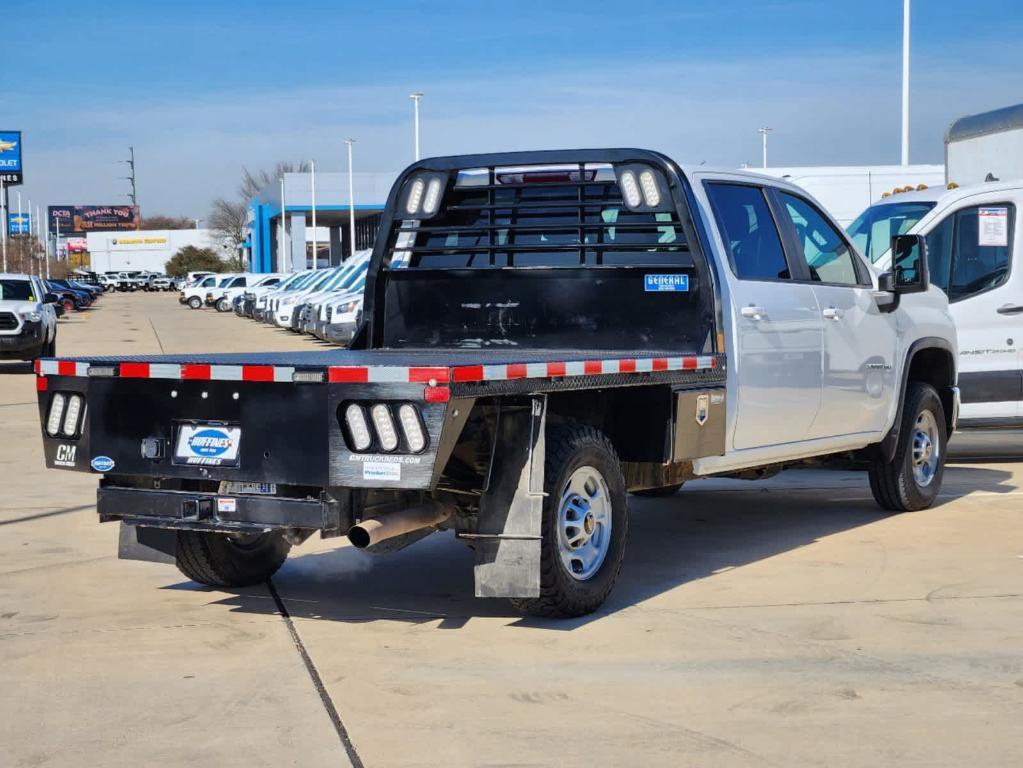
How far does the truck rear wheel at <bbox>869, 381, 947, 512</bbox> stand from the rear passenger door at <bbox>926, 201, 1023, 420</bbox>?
6.16ft

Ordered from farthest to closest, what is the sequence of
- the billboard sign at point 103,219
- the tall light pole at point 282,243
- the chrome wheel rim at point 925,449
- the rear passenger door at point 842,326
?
1. the billboard sign at point 103,219
2. the tall light pole at point 282,243
3. the chrome wheel rim at point 925,449
4. the rear passenger door at point 842,326

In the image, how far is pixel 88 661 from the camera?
6.07 metres

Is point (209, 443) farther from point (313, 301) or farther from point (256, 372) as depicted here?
point (313, 301)

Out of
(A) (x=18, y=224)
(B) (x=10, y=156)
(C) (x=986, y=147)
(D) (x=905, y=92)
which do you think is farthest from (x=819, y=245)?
(A) (x=18, y=224)

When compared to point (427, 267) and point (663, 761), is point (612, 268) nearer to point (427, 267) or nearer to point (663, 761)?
point (427, 267)

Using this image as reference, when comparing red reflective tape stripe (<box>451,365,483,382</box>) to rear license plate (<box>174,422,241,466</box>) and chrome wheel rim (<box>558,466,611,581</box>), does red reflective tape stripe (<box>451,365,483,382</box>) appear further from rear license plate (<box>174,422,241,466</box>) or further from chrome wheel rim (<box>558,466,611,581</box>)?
rear license plate (<box>174,422,241,466</box>)

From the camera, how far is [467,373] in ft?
19.1

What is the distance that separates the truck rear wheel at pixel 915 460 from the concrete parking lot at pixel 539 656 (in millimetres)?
187

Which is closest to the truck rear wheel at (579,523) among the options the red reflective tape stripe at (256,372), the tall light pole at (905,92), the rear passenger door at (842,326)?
the red reflective tape stripe at (256,372)

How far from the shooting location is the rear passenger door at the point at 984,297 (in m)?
11.7

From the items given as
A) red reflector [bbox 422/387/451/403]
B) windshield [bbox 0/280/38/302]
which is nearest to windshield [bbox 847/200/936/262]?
red reflector [bbox 422/387/451/403]

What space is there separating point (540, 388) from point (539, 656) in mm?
1092

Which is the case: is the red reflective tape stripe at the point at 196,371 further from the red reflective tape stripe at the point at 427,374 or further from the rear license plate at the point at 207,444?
the red reflective tape stripe at the point at 427,374

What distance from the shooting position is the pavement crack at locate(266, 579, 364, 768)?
4875 millimetres
